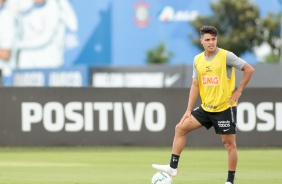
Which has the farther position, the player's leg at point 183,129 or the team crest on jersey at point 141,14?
the team crest on jersey at point 141,14

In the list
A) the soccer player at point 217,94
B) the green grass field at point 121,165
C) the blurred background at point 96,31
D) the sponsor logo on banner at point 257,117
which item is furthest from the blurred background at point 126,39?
the soccer player at point 217,94

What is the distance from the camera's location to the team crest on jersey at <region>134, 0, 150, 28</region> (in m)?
78.2

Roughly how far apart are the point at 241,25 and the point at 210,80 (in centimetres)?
5843

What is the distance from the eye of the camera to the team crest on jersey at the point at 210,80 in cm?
1359

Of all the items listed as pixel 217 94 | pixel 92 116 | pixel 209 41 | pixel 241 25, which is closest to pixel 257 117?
pixel 92 116

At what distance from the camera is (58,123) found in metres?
23.3

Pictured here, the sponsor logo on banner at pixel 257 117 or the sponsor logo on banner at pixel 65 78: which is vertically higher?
the sponsor logo on banner at pixel 65 78

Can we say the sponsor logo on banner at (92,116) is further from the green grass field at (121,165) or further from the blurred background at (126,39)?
the blurred background at (126,39)

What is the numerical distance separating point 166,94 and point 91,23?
182 feet

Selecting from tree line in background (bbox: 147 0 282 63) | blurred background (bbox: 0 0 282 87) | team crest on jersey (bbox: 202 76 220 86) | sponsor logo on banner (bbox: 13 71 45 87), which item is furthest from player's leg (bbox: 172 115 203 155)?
blurred background (bbox: 0 0 282 87)

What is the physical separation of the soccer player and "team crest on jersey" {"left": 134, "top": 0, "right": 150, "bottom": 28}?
64.7m

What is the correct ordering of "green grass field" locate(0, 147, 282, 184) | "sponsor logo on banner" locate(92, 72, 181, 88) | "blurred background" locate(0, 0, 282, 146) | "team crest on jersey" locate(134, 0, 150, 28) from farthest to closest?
"team crest on jersey" locate(134, 0, 150, 28), "blurred background" locate(0, 0, 282, 146), "sponsor logo on banner" locate(92, 72, 181, 88), "green grass field" locate(0, 147, 282, 184)

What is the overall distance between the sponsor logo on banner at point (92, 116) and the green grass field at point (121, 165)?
1.64ft

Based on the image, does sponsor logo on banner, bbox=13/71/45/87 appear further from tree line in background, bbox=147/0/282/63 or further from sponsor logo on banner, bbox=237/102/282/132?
sponsor logo on banner, bbox=237/102/282/132
